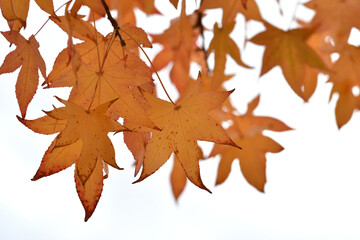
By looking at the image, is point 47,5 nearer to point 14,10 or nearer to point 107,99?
point 14,10

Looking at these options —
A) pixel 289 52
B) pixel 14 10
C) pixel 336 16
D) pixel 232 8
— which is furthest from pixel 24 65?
pixel 336 16

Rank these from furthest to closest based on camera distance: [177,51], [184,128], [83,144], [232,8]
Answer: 1. [177,51]
2. [232,8]
3. [184,128]
4. [83,144]

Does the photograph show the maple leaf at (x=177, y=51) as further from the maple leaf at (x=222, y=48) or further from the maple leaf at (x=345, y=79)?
the maple leaf at (x=345, y=79)

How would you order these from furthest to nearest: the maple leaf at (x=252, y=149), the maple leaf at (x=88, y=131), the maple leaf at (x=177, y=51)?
the maple leaf at (x=177, y=51)
the maple leaf at (x=252, y=149)
the maple leaf at (x=88, y=131)

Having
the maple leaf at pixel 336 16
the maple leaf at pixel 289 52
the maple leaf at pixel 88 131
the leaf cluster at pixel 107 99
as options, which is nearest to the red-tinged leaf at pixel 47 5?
the leaf cluster at pixel 107 99

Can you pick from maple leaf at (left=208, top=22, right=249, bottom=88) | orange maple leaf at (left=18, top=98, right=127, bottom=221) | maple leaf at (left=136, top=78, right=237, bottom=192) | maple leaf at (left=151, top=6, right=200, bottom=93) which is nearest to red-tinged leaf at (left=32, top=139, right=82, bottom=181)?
orange maple leaf at (left=18, top=98, right=127, bottom=221)

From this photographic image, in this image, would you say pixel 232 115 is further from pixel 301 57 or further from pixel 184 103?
pixel 184 103
